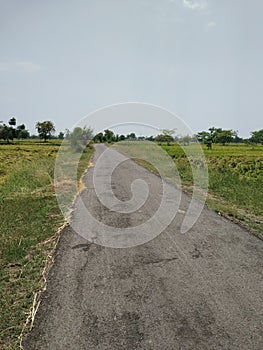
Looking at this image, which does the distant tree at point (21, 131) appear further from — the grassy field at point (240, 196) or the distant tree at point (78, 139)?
the grassy field at point (240, 196)

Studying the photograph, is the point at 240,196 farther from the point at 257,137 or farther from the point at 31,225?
the point at 257,137

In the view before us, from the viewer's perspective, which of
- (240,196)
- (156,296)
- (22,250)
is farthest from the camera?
(240,196)

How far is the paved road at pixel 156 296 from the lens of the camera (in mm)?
2799

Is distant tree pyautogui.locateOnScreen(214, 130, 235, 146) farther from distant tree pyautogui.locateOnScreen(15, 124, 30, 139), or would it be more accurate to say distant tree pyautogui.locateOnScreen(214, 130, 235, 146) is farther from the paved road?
the paved road

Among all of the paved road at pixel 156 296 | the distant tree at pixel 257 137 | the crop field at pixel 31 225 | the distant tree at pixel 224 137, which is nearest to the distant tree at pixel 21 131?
the distant tree at pixel 224 137

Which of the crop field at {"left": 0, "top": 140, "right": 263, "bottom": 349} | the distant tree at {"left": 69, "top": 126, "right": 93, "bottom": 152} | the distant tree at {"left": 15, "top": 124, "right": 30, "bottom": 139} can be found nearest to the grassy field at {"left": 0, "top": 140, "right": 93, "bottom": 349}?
the crop field at {"left": 0, "top": 140, "right": 263, "bottom": 349}

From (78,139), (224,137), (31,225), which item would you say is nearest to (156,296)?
(31,225)

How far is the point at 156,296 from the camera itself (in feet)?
11.6

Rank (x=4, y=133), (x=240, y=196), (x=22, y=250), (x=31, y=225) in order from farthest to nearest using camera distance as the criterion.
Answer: (x=4, y=133) < (x=240, y=196) < (x=31, y=225) < (x=22, y=250)

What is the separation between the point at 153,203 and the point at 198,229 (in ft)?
7.79

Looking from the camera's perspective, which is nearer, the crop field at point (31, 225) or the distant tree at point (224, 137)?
the crop field at point (31, 225)

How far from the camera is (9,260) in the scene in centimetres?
467

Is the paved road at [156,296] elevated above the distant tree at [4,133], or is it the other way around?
the distant tree at [4,133]

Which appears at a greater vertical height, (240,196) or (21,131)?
(21,131)
